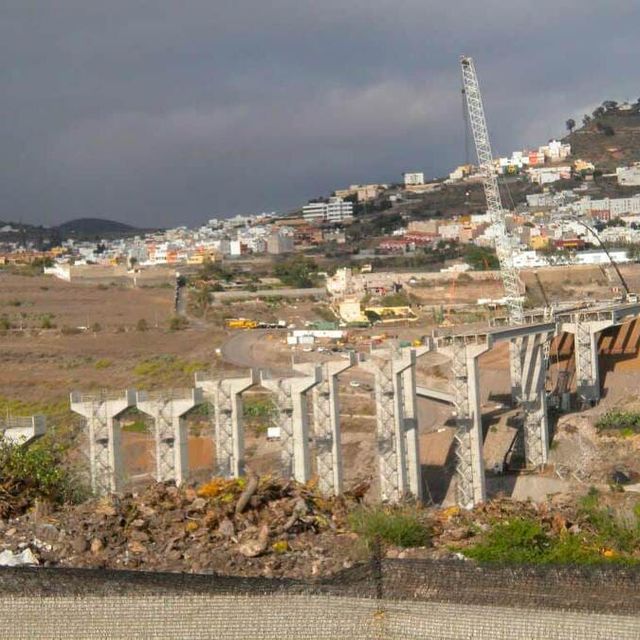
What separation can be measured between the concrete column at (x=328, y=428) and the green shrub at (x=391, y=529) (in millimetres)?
15377

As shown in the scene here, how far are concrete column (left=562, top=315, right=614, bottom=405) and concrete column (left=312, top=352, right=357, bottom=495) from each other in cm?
1435

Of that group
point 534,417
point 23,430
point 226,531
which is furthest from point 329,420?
point 226,531

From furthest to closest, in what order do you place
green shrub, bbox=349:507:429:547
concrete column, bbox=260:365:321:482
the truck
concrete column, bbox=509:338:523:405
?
1. the truck
2. concrete column, bbox=509:338:523:405
3. concrete column, bbox=260:365:321:482
4. green shrub, bbox=349:507:429:547

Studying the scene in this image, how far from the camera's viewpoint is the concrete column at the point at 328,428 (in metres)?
30.3

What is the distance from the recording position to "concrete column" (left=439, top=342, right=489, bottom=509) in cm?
3341

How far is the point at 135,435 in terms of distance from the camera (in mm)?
40000

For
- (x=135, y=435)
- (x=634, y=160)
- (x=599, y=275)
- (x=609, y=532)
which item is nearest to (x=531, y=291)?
(x=599, y=275)

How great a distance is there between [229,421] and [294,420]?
138cm

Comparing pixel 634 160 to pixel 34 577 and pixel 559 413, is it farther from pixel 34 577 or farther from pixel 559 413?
pixel 34 577

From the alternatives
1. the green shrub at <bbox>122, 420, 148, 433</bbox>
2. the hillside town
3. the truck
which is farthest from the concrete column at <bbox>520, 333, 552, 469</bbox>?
the hillside town

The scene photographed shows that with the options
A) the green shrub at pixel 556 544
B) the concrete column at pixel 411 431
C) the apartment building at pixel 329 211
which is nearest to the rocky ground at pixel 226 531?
the green shrub at pixel 556 544

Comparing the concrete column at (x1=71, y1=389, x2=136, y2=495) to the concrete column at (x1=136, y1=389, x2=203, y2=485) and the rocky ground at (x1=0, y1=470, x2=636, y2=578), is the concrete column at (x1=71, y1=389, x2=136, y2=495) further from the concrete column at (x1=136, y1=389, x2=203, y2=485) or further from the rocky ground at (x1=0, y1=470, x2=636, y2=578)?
the rocky ground at (x1=0, y1=470, x2=636, y2=578)

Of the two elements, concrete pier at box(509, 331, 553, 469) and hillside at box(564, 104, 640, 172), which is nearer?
concrete pier at box(509, 331, 553, 469)

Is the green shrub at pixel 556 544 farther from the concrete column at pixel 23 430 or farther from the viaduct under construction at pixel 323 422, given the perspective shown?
the concrete column at pixel 23 430
